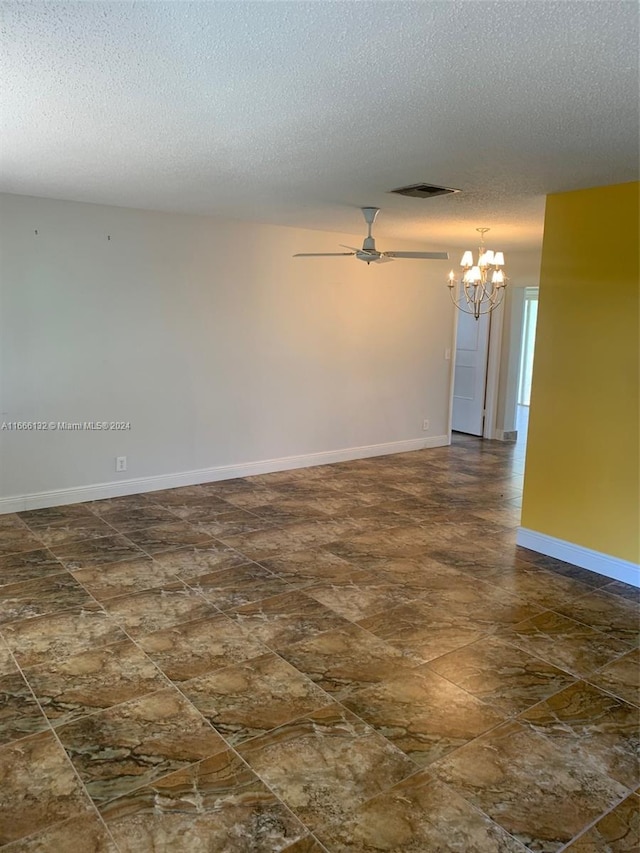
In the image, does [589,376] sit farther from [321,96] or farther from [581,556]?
[321,96]

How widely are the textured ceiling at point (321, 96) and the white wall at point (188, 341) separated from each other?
0.82m

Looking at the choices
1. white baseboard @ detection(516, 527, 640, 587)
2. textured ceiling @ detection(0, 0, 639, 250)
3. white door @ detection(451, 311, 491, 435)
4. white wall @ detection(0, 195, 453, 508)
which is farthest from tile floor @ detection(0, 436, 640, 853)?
white door @ detection(451, 311, 491, 435)

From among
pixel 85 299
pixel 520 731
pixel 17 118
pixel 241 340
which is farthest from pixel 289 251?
pixel 520 731

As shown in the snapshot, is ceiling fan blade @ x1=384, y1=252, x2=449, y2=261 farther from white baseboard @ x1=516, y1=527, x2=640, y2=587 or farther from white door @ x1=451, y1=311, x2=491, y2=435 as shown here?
white door @ x1=451, y1=311, x2=491, y2=435

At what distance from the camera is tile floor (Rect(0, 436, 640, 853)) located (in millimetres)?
1896

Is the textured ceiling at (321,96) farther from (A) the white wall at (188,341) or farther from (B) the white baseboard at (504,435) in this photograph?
(B) the white baseboard at (504,435)

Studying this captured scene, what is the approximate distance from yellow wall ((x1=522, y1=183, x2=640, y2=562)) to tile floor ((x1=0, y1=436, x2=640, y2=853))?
1.39 ft

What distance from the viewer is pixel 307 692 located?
255cm

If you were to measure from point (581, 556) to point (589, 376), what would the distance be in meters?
1.16

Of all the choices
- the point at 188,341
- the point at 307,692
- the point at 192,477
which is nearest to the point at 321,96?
the point at 307,692

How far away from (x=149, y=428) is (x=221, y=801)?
3.73 meters

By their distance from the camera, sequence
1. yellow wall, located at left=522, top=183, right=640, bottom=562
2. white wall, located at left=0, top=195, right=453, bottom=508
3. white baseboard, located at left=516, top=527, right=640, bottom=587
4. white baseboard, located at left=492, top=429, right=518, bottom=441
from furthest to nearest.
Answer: white baseboard, located at left=492, top=429, right=518, bottom=441, white wall, located at left=0, top=195, right=453, bottom=508, white baseboard, located at left=516, top=527, right=640, bottom=587, yellow wall, located at left=522, top=183, right=640, bottom=562

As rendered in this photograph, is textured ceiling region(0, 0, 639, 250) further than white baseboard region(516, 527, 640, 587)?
No

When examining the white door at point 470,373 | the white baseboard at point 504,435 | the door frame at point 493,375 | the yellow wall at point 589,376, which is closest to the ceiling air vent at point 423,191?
the yellow wall at point 589,376
